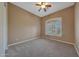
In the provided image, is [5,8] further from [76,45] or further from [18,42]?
[76,45]

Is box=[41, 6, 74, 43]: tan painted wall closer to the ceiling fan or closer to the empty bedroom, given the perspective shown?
the empty bedroom

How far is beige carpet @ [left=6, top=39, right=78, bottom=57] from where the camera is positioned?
2.05m

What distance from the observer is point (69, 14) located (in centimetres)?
208

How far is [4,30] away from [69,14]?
3.47 ft

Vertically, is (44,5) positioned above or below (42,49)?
above

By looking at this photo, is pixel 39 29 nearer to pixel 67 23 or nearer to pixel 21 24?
pixel 21 24

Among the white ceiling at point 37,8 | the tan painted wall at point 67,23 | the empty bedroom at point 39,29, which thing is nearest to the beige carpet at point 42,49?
the empty bedroom at point 39,29

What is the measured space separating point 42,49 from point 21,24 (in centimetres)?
53

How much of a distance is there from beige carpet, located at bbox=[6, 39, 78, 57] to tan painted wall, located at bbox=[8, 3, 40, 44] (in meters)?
0.12

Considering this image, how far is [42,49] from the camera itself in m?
2.08

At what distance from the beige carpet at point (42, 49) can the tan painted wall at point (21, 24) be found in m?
0.12

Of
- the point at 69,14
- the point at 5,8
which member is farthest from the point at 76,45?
the point at 5,8

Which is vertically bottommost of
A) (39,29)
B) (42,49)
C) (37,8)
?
(42,49)


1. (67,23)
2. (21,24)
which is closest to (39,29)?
(21,24)
